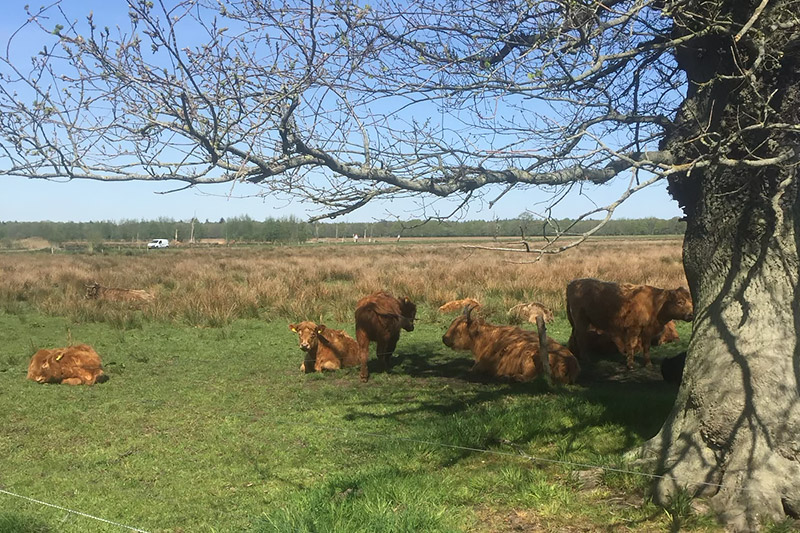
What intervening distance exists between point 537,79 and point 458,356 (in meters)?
6.19

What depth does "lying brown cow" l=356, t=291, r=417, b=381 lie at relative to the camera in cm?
853

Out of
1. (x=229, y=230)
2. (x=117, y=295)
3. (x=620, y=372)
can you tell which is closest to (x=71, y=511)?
(x=620, y=372)

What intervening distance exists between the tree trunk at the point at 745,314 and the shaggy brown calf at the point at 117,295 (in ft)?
48.6

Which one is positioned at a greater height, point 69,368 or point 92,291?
point 92,291

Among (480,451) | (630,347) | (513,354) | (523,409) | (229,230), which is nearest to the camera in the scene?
(480,451)

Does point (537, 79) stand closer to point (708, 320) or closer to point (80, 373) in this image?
point (708, 320)

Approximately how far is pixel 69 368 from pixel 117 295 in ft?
30.3

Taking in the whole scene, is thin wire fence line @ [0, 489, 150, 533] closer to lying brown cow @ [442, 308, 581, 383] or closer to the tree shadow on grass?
the tree shadow on grass

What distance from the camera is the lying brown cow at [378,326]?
853cm

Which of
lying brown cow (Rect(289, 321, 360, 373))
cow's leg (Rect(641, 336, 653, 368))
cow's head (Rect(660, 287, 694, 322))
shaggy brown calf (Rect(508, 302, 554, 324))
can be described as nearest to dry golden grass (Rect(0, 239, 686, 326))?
shaggy brown calf (Rect(508, 302, 554, 324))

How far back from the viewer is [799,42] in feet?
13.0

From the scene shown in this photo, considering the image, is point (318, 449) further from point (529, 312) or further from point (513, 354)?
point (529, 312)

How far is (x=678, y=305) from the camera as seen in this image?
871 cm

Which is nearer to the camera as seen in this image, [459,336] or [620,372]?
[620,372]
